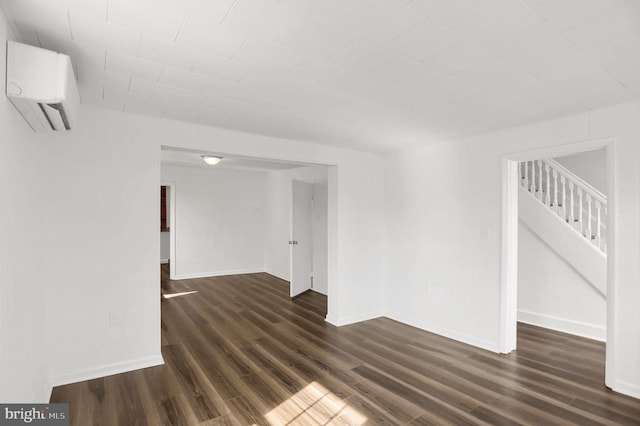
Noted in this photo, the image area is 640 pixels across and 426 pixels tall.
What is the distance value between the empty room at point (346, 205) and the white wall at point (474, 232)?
0.06 ft

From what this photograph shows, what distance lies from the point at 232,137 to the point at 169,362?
2.33 meters

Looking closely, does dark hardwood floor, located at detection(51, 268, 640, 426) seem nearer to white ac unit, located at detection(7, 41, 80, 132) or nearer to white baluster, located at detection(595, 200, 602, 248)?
white baluster, located at detection(595, 200, 602, 248)

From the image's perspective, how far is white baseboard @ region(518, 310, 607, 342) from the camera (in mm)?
3783

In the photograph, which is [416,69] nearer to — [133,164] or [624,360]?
[133,164]

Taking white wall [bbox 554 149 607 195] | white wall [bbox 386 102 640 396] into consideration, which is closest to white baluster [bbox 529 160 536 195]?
white wall [bbox 554 149 607 195]

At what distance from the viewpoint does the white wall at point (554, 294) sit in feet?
12.7

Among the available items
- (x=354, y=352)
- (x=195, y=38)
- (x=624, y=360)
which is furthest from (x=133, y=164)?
(x=624, y=360)

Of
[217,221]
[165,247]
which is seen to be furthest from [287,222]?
[165,247]

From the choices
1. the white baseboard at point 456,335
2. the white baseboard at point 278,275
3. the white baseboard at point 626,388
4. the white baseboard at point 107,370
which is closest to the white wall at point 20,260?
the white baseboard at point 107,370

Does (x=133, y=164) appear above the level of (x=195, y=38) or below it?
below

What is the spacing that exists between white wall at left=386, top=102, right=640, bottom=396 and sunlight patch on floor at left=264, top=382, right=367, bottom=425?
1965 millimetres

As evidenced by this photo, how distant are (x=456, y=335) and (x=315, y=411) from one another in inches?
85.7

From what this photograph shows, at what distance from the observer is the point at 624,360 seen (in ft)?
8.63

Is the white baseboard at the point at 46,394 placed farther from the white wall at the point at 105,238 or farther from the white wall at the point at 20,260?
the white wall at the point at 105,238
